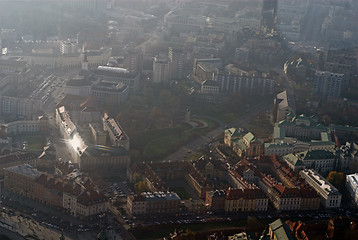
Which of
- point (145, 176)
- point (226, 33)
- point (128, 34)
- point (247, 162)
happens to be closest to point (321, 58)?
point (226, 33)

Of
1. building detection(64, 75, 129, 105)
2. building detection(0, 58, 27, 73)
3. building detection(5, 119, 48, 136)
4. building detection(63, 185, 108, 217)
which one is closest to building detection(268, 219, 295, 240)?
building detection(63, 185, 108, 217)

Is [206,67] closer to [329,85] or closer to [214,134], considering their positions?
[329,85]

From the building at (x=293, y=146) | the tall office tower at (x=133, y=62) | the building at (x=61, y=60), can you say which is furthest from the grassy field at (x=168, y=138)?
the building at (x=61, y=60)

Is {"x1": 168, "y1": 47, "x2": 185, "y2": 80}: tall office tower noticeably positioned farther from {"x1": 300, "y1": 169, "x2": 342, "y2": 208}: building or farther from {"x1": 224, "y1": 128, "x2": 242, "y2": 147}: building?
{"x1": 300, "y1": 169, "x2": 342, "y2": 208}: building

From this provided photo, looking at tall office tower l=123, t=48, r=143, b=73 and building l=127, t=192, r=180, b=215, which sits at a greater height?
tall office tower l=123, t=48, r=143, b=73

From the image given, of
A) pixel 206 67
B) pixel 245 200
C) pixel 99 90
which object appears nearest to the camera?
pixel 245 200

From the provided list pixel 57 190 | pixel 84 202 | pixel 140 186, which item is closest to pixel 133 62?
pixel 140 186
